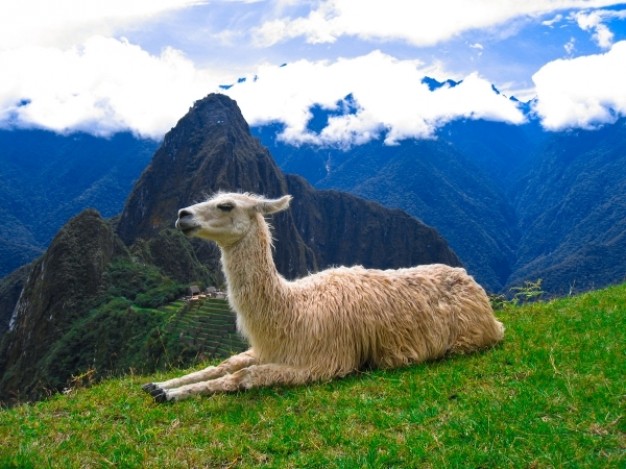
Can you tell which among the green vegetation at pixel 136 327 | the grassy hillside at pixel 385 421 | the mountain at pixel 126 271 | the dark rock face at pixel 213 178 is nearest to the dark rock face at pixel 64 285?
the mountain at pixel 126 271

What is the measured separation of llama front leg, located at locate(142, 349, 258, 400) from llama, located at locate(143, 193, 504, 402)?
0.01 m

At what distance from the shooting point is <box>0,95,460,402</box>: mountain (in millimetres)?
63062

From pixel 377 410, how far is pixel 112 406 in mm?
2510

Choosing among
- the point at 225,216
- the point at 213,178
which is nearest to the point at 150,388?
the point at 225,216

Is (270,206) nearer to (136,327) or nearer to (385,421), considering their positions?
(385,421)

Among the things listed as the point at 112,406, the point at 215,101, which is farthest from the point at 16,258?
the point at 112,406

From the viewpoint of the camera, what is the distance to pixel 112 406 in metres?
5.50

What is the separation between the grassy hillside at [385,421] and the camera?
3674 mm

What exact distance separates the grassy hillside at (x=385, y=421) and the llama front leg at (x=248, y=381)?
13cm

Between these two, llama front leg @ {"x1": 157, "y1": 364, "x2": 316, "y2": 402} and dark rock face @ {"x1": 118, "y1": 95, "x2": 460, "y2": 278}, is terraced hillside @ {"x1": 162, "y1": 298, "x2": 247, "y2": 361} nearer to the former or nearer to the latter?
llama front leg @ {"x1": 157, "y1": 364, "x2": 316, "y2": 402}

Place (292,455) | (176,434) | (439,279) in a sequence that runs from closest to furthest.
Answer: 1. (292,455)
2. (176,434)
3. (439,279)

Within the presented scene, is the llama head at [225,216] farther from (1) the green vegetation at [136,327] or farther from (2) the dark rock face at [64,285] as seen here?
(2) the dark rock face at [64,285]

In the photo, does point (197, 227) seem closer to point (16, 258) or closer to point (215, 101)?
point (215, 101)

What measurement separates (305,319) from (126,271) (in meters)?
84.2
